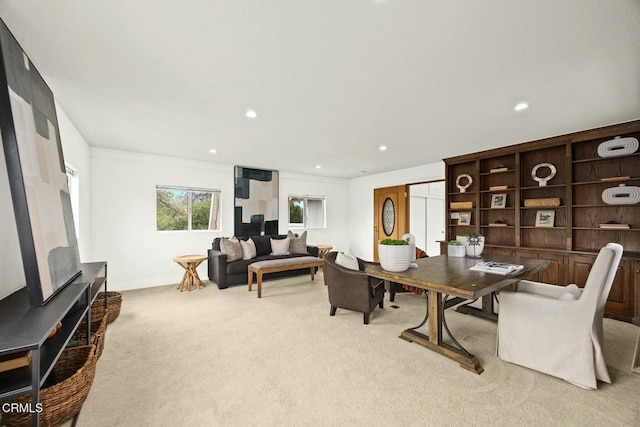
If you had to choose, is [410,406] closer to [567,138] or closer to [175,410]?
[175,410]

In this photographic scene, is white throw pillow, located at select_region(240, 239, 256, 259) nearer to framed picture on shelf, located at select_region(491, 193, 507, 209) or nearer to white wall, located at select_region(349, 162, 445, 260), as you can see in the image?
white wall, located at select_region(349, 162, 445, 260)

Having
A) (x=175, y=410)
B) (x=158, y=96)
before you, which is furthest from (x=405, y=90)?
(x=175, y=410)

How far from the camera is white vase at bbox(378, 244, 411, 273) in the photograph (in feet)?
7.65

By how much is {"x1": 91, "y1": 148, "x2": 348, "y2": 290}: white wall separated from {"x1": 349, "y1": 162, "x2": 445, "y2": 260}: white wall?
3.51 meters

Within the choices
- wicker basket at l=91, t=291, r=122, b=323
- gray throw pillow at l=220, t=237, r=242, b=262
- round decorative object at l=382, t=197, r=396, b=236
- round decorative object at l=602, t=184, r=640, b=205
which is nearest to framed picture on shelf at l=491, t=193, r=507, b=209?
round decorative object at l=602, t=184, r=640, b=205

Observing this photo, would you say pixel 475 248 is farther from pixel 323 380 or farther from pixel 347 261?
pixel 323 380

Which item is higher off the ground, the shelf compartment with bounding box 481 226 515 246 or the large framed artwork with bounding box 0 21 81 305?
the large framed artwork with bounding box 0 21 81 305

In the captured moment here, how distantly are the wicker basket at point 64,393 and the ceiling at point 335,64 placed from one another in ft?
6.85

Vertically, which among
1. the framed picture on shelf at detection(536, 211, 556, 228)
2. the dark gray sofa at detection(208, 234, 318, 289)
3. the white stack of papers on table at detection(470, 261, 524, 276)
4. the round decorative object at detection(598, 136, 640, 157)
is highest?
the round decorative object at detection(598, 136, 640, 157)

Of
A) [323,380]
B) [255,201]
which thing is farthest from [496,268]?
[255,201]

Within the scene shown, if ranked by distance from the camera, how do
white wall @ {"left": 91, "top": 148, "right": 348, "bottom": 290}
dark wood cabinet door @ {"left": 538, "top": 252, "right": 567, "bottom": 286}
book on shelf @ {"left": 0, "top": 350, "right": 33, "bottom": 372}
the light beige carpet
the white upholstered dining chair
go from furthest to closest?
white wall @ {"left": 91, "top": 148, "right": 348, "bottom": 290} → dark wood cabinet door @ {"left": 538, "top": 252, "right": 567, "bottom": 286} → the white upholstered dining chair → the light beige carpet → book on shelf @ {"left": 0, "top": 350, "right": 33, "bottom": 372}

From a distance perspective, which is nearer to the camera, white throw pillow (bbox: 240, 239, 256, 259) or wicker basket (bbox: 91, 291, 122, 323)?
wicker basket (bbox: 91, 291, 122, 323)

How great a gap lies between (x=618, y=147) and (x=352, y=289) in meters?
3.78

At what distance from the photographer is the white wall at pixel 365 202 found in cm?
633
